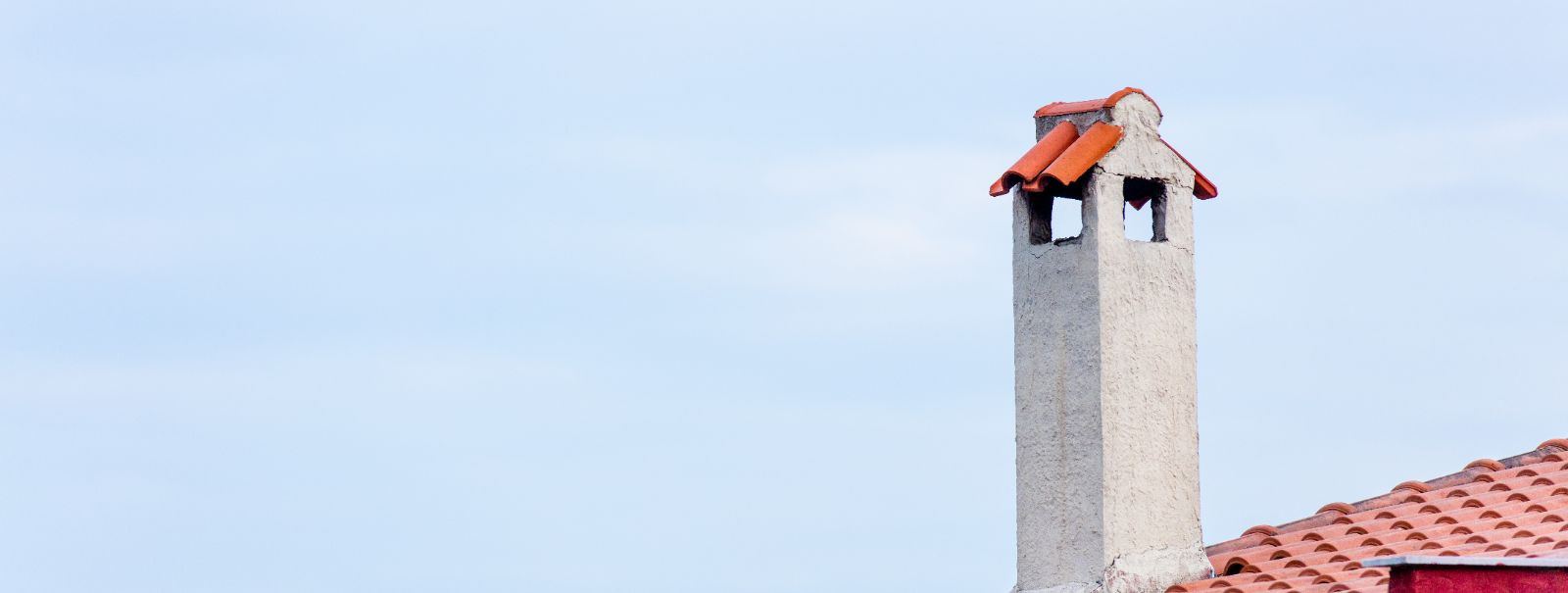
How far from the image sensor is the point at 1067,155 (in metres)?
9.20

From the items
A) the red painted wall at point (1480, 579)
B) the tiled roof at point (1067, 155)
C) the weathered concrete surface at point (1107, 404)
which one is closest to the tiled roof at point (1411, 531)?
the weathered concrete surface at point (1107, 404)

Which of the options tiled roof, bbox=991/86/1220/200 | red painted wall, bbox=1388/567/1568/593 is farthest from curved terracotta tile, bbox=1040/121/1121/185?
red painted wall, bbox=1388/567/1568/593

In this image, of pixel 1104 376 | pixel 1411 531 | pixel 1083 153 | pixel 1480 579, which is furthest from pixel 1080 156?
pixel 1480 579

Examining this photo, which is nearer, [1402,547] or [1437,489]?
[1402,547]

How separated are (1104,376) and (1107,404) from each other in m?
0.13

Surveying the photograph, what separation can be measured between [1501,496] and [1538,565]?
2900 millimetres

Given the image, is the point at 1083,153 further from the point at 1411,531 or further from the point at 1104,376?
the point at 1411,531

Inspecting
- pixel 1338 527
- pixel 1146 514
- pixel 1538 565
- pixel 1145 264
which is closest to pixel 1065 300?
pixel 1145 264

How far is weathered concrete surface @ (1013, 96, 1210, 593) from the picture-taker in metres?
8.80

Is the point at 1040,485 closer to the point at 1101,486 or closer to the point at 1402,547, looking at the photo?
the point at 1101,486

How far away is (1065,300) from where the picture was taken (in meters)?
9.03

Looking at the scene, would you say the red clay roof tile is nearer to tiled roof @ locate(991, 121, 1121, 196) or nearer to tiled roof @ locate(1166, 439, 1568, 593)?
tiled roof @ locate(991, 121, 1121, 196)

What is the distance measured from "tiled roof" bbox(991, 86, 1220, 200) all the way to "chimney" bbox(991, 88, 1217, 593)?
0.01m

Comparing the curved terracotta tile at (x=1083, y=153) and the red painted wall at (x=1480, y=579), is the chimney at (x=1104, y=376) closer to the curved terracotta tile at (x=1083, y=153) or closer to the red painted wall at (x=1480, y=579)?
the curved terracotta tile at (x=1083, y=153)
